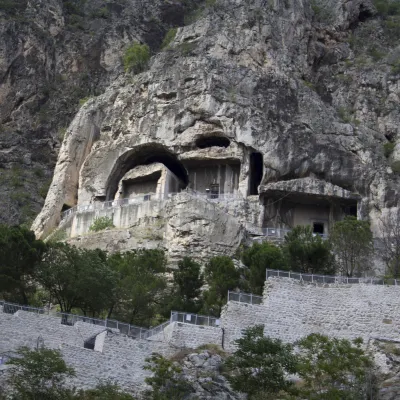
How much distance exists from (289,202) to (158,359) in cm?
2531

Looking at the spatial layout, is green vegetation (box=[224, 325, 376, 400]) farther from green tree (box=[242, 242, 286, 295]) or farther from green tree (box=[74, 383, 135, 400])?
green tree (box=[242, 242, 286, 295])

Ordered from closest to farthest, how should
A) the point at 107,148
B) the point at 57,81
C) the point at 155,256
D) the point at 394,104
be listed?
the point at 155,256 → the point at 107,148 → the point at 394,104 → the point at 57,81

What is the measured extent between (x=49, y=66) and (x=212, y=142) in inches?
798

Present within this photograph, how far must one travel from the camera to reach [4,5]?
71.5 m

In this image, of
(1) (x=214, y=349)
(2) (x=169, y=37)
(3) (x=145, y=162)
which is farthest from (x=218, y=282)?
(2) (x=169, y=37)

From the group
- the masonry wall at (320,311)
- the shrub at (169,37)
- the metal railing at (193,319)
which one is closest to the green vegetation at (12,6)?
the shrub at (169,37)

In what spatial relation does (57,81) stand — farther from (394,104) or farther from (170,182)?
(394,104)

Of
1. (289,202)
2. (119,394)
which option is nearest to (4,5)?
(289,202)

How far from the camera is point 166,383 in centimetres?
2964

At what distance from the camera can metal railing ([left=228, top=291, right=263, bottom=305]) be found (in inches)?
1416

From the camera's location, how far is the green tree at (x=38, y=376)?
91.9 feet

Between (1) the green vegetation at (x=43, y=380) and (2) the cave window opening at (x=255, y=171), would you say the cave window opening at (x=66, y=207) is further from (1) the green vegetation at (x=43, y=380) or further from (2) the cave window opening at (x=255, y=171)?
(1) the green vegetation at (x=43, y=380)

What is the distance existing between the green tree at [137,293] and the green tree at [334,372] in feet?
27.4

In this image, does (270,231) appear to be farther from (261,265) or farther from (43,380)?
(43,380)
